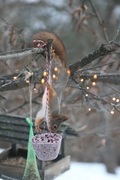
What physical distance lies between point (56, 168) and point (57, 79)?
4.76 ft

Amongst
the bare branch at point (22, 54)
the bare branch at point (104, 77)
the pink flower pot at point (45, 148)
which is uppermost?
the bare branch at point (22, 54)

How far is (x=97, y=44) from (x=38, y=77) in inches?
104

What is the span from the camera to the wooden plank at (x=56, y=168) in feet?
12.1

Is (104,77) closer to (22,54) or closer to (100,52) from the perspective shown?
(100,52)

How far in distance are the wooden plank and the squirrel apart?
1292 mm

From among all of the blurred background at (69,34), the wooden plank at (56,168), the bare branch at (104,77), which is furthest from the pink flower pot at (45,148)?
the blurred background at (69,34)

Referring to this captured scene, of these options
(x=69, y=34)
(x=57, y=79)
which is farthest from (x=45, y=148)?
(x=69, y=34)

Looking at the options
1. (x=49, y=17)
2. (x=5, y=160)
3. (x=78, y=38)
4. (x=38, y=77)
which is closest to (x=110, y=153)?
(x=78, y=38)

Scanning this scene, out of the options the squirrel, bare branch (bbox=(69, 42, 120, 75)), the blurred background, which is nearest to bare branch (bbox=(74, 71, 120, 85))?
bare branch (bbox=(69, 42, 120, 75))

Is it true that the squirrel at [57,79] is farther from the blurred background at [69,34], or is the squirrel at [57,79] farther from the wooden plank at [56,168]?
the blurred background at [69,34]

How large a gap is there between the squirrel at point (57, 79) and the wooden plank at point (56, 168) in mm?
1292

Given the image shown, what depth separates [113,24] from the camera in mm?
5695

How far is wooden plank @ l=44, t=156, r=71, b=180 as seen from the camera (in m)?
3.68

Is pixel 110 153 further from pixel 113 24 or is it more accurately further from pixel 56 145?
pixel 56 145
